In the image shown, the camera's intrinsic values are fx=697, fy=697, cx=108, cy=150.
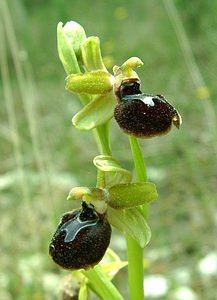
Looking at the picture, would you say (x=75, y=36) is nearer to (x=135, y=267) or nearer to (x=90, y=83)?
(x=90, y=83)

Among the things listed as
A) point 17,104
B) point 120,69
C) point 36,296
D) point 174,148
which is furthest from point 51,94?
point 120,69

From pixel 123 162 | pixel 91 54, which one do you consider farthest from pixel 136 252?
pixel 123 162

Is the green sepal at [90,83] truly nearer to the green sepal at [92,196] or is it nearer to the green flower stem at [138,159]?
the green flower stem at [138,159]

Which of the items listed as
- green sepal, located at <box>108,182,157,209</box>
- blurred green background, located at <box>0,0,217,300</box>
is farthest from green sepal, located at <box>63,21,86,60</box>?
blurred green background, located at <box>0,0,217,300</box>

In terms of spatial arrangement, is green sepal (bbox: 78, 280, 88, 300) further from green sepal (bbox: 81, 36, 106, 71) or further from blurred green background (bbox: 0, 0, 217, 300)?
blurred green background (bbox: 0, 0, 217, 300)

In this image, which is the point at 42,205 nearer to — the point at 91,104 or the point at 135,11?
the point at 91,104
